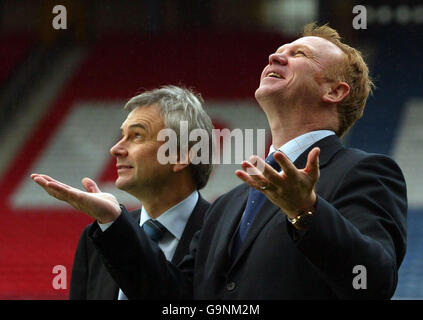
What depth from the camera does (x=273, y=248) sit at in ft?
4.46

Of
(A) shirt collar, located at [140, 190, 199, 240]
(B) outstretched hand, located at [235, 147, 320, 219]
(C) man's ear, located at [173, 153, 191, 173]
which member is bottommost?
(A) shirt collar, located at [140, 190, 199, 240]

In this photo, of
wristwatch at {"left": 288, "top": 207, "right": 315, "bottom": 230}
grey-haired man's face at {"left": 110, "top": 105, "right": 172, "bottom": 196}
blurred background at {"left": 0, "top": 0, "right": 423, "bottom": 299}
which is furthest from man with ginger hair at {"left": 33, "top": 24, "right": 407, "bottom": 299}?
blurred background at {"left": 0, "top": 0, "right": 423, "bottom": 299}

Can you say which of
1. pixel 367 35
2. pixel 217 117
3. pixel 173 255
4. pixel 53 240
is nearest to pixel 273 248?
pixel 173 255

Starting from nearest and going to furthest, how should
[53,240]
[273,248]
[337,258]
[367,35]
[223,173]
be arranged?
[337,258] < [273,248] < [53,240] < [223,173] < [367,35]

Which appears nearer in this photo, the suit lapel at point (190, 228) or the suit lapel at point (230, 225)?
the suit lapel at point (230, 225)

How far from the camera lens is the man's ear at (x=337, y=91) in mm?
1628

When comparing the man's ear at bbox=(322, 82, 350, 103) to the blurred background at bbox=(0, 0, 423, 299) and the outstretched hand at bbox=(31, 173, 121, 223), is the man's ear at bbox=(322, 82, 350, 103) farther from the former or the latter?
the blurred background at bbox=(0, 0, 423, 299)

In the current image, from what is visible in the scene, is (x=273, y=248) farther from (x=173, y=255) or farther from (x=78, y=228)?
(x=78, y=228)

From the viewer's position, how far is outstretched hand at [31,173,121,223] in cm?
135

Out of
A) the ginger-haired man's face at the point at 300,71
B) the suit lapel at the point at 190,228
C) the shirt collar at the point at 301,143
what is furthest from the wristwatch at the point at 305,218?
the suit lapel at the point at 190,228

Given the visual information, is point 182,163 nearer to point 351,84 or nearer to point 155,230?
point 155,230

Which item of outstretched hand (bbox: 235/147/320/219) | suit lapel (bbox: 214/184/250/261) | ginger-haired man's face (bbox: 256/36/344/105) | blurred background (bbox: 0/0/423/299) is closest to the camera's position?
outstretched hand (bbox: 235/147/320/219)

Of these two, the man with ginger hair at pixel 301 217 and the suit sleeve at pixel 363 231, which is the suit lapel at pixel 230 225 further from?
the suit sleeve at pixel 363 231

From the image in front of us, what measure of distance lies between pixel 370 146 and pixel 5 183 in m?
3.05
